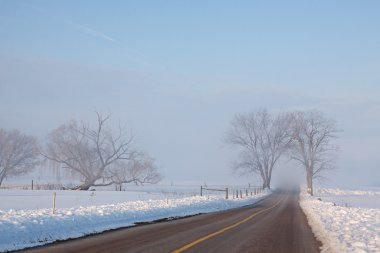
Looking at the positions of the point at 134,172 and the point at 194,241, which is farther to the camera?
the point at 134,172

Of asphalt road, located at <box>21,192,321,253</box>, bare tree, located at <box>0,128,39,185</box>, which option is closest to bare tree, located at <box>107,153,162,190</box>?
bare tree, located at <box>0,128,39,185</box>

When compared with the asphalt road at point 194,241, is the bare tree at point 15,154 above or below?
above

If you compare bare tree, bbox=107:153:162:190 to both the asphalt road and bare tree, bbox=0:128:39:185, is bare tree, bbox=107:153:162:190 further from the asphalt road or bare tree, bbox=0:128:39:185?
the asphalt road

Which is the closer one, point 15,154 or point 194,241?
point 194,241

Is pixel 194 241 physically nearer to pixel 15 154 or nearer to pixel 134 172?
pixel 134 172

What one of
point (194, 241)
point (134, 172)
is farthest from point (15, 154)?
point (194, 241)

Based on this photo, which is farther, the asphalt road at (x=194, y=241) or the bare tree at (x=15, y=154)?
the bare tree at (x=15, y=154)

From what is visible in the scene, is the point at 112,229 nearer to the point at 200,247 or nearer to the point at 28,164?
the point at 200,247

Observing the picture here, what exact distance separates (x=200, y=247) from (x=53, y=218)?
239 inches

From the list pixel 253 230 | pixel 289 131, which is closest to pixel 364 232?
pixel 253 230

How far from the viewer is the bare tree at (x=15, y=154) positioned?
72.2m

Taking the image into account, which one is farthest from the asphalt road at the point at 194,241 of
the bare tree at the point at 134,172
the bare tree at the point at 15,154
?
the bare tree at the point at 15,154

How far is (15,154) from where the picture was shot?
73.2m

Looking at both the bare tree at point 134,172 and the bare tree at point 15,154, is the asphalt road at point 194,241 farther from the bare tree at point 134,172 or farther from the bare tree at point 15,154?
the bare tree at point 15,154
